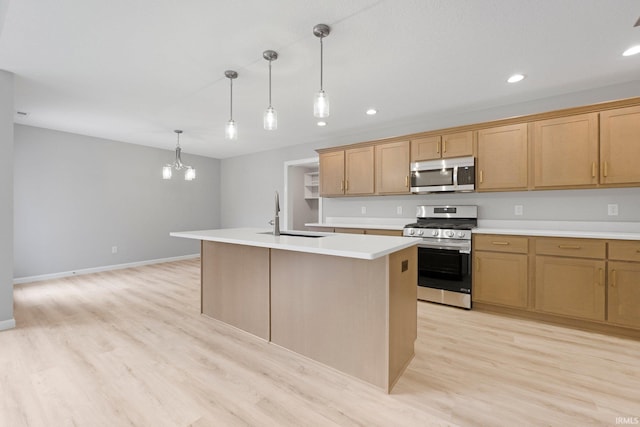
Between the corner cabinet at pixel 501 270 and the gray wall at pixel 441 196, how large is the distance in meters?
0.59

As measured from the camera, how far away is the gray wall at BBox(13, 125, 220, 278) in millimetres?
4434

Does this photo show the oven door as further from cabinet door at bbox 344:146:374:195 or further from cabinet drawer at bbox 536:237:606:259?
cabinet door at bbox 344:146:374:195

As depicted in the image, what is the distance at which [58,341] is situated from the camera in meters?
2.48

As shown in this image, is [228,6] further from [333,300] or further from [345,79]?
[333,300]

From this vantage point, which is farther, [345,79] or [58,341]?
[345,79]

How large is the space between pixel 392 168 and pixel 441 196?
0.79 metres

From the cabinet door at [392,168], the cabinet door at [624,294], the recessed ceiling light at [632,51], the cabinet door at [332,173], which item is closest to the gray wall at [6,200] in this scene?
the cabinet door at [332,173]

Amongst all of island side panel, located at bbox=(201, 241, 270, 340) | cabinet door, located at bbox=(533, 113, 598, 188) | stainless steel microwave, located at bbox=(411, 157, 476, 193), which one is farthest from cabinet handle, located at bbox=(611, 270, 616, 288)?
island side panel, located at bbox=(201, 241, 270, 340)

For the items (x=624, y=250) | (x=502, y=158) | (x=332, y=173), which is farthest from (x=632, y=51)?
(x=332, y=173)

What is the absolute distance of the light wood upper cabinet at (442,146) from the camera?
3.52 m

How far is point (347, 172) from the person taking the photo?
4.61 meters

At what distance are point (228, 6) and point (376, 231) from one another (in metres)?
3.08

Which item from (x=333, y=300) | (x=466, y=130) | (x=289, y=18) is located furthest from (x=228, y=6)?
(x=466, y=130)

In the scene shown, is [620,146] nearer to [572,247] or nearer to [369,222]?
[572,247]
